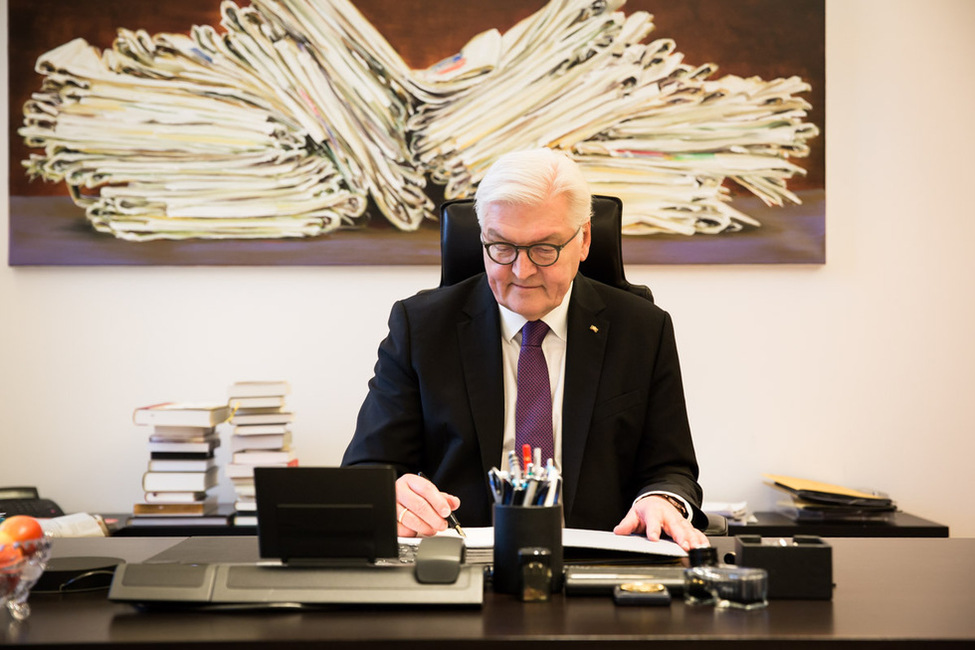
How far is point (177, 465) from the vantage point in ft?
9.02

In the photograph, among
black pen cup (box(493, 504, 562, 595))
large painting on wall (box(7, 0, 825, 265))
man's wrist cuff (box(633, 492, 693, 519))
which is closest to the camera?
black pen cup (box(493, 504, 562, 595))

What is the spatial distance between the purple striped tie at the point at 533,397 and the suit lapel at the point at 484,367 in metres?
0.04

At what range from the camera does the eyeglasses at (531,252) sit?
1.82 metres

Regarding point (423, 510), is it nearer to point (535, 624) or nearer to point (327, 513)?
point (327, 513)

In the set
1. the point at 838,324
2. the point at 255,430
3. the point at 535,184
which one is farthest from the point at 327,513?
the point at 838,324

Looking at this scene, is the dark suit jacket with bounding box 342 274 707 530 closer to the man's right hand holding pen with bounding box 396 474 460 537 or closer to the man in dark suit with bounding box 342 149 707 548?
the man in dark suit with bounding box 342 149 707 548

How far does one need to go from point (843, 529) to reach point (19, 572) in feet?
7.42

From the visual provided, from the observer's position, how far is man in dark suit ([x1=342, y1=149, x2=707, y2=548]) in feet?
6.01

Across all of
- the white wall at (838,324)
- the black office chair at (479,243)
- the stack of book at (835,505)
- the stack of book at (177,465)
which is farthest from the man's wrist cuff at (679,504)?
the stack of book at (177,465)

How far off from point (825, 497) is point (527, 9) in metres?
1.73

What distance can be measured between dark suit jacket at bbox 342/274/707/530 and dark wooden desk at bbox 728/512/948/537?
0.82m

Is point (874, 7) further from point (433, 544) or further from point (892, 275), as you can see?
point (433, 544)

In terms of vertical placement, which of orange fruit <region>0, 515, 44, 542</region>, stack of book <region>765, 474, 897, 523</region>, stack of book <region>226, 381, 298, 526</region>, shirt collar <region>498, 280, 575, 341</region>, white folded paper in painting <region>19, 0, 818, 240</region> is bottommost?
stack of book <region>765, 474, 897, 523</region>

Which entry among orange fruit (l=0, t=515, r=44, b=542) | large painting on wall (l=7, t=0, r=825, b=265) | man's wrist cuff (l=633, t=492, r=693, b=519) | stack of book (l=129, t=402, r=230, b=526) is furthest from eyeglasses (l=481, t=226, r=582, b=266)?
stack of book (l=129, t=402, r=230, b=526)
